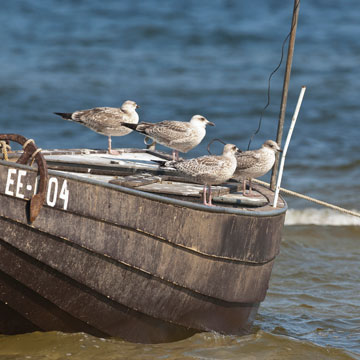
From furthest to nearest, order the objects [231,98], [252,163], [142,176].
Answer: [231,98], [252,163], [142,176]

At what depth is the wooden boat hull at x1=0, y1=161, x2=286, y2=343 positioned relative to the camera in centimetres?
526

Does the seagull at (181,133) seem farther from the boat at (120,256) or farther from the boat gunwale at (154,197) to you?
the boat gunwale at (154,197)

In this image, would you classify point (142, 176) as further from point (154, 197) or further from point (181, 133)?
point (181, 133)

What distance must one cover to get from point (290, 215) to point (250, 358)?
6.28 m

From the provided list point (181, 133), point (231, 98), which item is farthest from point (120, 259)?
point (231, 98)

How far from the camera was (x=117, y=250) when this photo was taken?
17.8ft

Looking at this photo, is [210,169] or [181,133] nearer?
[210,169]

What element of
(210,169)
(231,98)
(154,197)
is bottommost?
(154,197)

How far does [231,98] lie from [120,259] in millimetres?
14801

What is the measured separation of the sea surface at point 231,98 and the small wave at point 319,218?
31mm

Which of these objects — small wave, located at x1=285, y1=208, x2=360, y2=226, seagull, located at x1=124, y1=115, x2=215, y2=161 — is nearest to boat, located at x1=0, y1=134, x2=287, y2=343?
seagull, located at x1=124, y1=115, x2=215, y2=161

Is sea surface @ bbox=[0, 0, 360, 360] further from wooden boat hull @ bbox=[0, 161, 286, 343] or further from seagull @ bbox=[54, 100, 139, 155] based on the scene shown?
seagull @ bbox=[54, 100, 139, 155]

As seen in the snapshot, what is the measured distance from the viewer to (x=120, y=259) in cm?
546

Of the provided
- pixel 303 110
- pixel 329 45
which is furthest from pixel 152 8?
pixel 303 110
